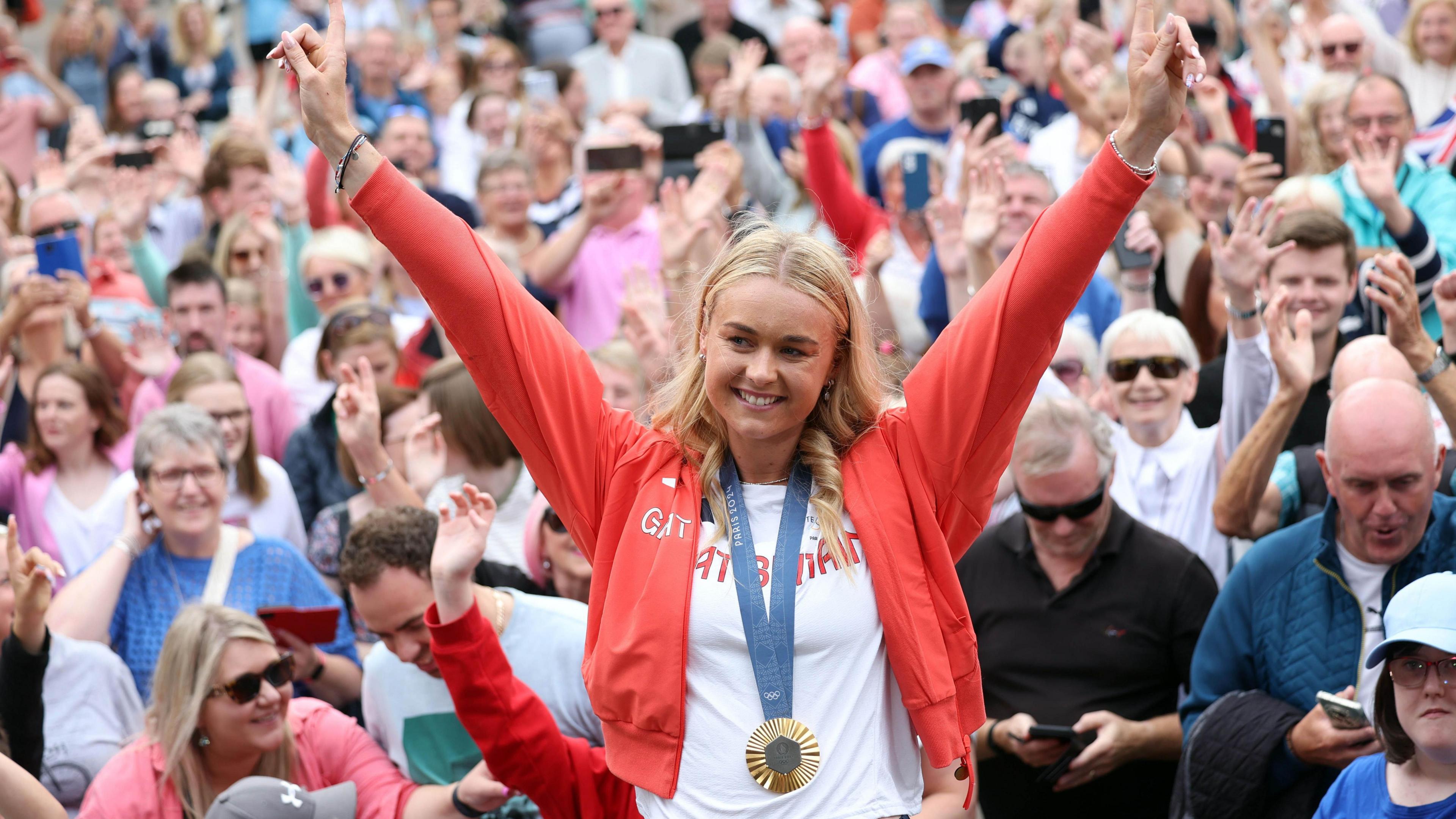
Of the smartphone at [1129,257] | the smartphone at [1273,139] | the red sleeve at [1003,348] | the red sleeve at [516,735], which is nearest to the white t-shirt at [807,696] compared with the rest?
the red sleeve at [1003,348]

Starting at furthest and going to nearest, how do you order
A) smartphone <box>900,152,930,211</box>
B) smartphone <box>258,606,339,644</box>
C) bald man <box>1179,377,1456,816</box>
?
smartphone <box>900,152,930,211</box>
smartphone <box>258,606,339,644</box>
bald man <box>1179,377,1456,816</box>

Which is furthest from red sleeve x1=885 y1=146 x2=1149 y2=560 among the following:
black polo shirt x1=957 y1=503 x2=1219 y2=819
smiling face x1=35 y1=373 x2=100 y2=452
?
smiling face x1=35 y1=373 x2=100 y2=452

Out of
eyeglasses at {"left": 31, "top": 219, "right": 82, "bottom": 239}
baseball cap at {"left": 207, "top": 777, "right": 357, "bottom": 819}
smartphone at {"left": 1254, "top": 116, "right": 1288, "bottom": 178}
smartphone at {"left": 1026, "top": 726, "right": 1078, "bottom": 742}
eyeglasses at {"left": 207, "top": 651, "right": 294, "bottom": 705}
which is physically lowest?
baseball cap at {"left": 207, "top": 777, "right": 357, "bottom": 819}

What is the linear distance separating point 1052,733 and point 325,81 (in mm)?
2486

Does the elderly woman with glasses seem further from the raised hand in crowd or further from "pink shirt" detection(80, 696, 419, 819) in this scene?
the raised hand in crowd

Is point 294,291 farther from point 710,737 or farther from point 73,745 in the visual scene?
point 710,737

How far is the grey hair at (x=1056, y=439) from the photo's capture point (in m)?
3.97

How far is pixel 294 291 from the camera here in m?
7.36

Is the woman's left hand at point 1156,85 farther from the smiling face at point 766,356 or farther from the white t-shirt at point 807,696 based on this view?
the white t-shirt at point 807,696

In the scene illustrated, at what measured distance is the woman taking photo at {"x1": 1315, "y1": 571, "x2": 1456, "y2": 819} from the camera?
9.53ft

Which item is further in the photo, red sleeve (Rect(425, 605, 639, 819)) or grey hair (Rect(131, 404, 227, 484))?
grey hair (Rect(131, 404, 227, 484))

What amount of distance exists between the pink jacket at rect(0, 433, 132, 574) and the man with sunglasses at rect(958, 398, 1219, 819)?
3225mm

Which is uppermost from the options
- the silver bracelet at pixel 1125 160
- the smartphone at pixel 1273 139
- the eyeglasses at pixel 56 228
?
the silver bracelet at pixel 1125 160

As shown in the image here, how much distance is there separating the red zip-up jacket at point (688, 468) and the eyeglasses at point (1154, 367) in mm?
2368
